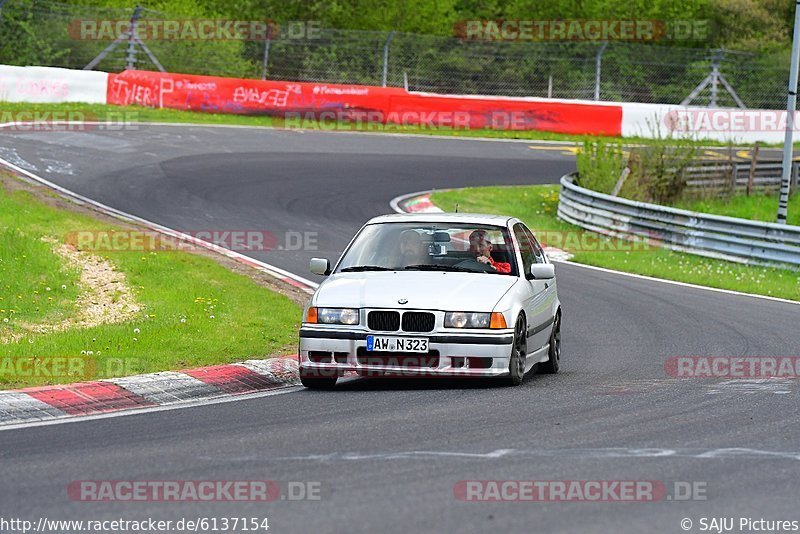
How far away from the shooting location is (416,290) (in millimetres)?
10445

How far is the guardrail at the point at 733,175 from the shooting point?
95.7 feet

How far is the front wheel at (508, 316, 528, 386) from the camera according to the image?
1041 centimetres

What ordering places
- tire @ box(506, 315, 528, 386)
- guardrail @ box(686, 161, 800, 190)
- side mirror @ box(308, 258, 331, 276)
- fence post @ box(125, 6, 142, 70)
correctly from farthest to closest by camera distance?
fence post @ box(125, 6, 142, 70)
guardrail @ box(686, 161, 800, 190)
side mirror @ box(308, 258, 331, 276)
tire @ box(506, 315, 528, 386)

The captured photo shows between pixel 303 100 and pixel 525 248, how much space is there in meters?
25.5

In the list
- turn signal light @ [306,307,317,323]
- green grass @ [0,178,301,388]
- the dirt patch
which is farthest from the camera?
the dirt patch

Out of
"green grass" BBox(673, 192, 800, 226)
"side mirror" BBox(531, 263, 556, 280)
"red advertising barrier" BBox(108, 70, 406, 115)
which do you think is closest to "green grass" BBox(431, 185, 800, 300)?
"green grass" BBox(673, 192, 800, 226)

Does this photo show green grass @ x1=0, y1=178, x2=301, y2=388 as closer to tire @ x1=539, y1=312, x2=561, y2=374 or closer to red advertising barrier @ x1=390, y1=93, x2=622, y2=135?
tire @ x1=539, y1=312, x2=561, y2=374

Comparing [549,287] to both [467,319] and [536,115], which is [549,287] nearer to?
[467,319]

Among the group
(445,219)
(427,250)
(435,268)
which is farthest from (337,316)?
(445,219)

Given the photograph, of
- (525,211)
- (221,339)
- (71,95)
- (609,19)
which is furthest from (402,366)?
(609,19)

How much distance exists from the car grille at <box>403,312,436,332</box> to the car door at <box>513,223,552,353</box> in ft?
3.39

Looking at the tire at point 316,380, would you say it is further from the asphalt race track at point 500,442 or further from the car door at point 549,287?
the car door at point 549,287

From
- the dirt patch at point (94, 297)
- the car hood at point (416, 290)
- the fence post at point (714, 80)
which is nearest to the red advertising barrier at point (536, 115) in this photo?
the fence post at point (714, 80)

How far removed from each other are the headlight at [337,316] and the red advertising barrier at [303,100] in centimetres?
2614
